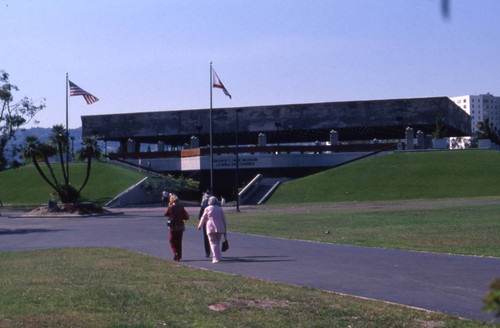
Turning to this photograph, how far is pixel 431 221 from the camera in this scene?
2802 cm

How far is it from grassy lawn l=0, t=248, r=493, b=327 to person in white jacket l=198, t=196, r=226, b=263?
255cm

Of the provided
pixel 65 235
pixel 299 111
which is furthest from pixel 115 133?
pixel 65 235

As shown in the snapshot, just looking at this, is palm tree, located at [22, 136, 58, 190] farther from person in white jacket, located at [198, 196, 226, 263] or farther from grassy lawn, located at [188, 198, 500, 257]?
person in white jacket, located at [198, 196, 226, 263]

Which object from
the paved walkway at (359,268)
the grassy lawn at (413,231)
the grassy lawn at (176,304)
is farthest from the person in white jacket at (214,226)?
the grassy lawn at (413,231)

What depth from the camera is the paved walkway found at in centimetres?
990

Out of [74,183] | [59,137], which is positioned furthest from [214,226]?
[74,183]

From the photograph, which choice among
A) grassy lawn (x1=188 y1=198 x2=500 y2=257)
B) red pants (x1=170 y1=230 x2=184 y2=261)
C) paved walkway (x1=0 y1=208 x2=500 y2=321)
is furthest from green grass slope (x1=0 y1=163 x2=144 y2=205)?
red pants (x1=170 y1=230 x2=184 y2=261)

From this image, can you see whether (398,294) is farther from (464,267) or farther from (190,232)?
(190,232)

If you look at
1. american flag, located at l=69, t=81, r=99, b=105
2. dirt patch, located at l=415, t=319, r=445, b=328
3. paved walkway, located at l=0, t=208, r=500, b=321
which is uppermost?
american flag, located at l=69, t=81, r=99, b=105

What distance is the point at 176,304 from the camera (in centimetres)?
872

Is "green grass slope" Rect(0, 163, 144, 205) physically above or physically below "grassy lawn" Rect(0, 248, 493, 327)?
above

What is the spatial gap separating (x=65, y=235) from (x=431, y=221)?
16253 mm

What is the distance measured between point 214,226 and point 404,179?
4769 centimetres

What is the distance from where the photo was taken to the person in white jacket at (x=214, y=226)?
15.6m
